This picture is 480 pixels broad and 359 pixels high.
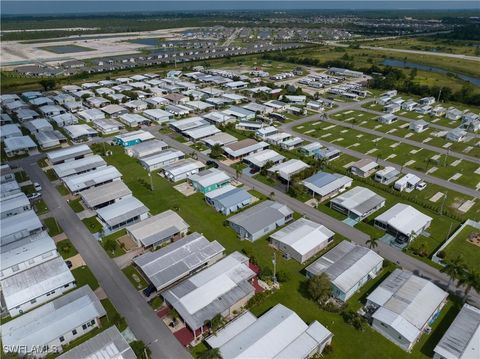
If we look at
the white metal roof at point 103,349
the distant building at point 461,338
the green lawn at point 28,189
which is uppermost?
the white metal roof at point 103,349

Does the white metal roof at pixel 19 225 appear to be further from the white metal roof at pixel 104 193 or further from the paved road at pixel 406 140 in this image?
the paved road at pixel 406 140

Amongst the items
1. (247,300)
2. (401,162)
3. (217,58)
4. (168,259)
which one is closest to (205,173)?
(168,259)

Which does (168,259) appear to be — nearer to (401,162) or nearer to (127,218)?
(127,218)

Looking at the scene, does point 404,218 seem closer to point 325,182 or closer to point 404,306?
point 325,182

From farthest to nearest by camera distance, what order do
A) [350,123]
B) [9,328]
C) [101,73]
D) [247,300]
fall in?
[101,73] → [350,123] → [247,300] → [9,328]

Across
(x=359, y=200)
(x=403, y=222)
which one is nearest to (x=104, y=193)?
(x=359, y=200)

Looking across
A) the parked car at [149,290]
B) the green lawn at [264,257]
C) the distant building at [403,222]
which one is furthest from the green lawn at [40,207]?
the distant building at [403,222]
